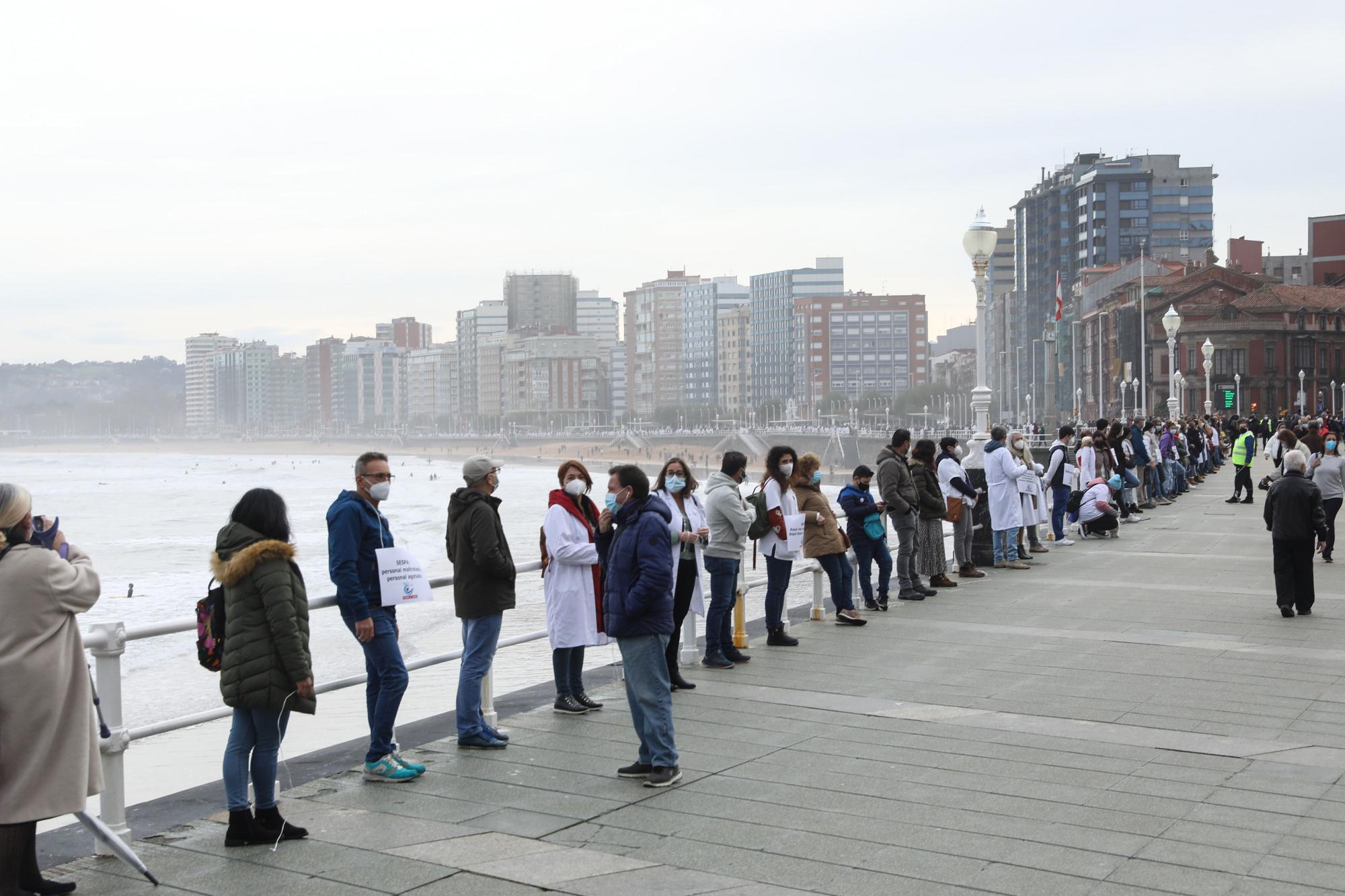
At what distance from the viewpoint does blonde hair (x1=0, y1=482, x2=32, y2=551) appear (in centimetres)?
450

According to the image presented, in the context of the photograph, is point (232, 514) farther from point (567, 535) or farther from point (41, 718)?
point (567, 535)

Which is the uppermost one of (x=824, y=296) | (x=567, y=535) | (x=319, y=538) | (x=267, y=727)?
(x=824, y=296)

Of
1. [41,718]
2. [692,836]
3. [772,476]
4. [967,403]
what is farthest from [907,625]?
[967,403]

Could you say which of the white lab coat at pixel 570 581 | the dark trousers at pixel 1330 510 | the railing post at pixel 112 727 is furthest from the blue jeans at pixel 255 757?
the dark trousers at pixel 1330 510

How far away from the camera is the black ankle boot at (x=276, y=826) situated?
5.41 m

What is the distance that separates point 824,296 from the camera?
198875mm

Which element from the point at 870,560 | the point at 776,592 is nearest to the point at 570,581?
the point at 776,592

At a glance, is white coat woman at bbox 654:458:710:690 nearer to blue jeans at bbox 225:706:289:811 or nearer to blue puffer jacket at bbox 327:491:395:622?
blue puffer jacket at bbox 327:491:395:622

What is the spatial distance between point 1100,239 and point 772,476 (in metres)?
136

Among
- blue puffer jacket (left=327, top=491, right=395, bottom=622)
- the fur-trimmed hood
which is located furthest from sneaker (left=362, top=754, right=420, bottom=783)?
the fur-trimmed hood

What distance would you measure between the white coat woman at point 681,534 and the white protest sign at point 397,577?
6.99 feet

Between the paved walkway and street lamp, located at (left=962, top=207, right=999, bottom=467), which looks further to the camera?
street lamp, located at (left=962, top=207, right=999, bottom=467)

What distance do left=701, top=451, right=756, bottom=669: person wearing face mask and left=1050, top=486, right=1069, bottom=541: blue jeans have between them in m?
9.90

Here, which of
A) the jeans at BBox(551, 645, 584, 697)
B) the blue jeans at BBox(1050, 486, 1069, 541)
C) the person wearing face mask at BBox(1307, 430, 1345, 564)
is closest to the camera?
the jeans at BBox(551, 645, 584, 697)
